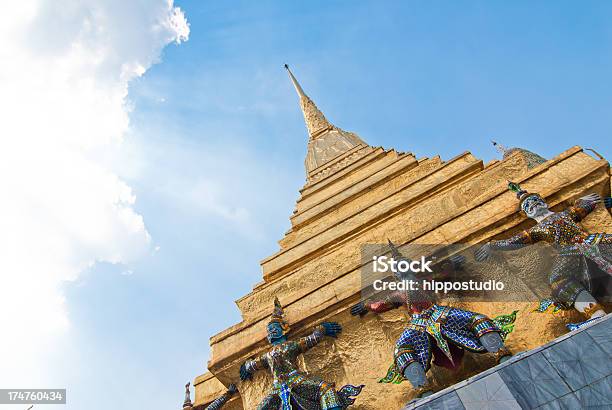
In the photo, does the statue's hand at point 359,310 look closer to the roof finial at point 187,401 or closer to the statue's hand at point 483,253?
the statue's hand at point 483,253

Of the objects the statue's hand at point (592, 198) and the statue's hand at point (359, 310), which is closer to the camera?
the statue's hand at point (592, 198)

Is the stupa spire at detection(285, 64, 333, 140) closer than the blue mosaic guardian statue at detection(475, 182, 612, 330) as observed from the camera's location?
No

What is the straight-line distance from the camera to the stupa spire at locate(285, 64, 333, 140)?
80.3 ft

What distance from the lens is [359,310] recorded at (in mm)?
6078

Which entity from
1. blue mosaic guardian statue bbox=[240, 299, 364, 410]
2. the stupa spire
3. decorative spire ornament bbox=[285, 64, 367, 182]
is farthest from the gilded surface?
the stupa spire

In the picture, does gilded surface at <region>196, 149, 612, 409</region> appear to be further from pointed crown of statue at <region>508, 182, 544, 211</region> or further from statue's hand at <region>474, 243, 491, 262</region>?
statue's hand at <region>474, 243, 491, 262</region>

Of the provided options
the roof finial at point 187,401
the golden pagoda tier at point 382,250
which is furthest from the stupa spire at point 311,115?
the roof finial at point 187,401

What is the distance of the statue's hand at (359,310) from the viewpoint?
239 inches

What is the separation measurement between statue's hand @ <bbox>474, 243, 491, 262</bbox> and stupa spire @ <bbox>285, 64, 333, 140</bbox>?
18.3 metres

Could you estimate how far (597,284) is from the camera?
4.73 m

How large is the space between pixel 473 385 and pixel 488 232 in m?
3.06

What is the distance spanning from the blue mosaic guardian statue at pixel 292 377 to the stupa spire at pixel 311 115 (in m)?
18.1

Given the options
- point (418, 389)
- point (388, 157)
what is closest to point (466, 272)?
point (418, 389)

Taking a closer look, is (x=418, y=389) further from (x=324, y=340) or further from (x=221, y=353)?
(x=221, y=353)
